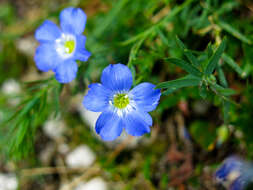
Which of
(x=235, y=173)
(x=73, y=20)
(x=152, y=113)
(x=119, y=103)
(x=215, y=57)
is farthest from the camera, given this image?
(x=152, y=113)

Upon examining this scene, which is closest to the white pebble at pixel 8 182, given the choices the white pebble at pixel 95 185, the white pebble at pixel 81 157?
the white pebble at pixel 81 157

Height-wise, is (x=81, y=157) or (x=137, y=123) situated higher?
(x=81, y=157)

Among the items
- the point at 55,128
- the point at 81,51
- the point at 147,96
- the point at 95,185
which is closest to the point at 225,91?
the point at 147,96

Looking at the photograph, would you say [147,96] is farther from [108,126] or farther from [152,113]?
[152,113]

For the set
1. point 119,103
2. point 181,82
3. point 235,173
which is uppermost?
point 119,103

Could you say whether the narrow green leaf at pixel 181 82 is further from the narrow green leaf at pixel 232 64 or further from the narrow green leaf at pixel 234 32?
the narrow green leaf at pixel 234 32

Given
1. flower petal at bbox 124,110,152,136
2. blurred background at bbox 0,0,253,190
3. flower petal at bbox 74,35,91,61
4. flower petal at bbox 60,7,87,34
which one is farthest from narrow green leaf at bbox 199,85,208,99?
flower petal at bbox 60,7,87,34

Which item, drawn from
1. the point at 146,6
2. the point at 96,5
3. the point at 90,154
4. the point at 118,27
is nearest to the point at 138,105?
the point at 146,6
